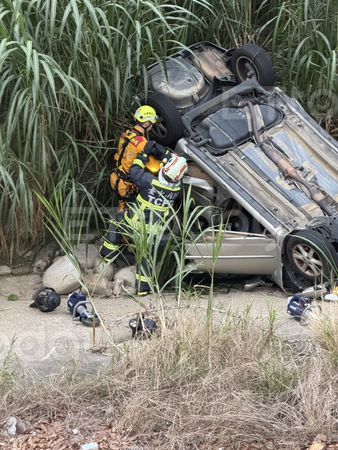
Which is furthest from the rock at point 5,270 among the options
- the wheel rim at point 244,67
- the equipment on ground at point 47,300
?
the wheel rim at point 244,67

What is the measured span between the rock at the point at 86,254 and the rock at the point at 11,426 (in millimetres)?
2823

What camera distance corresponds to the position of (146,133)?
294 inches

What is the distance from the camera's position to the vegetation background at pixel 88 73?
687 cm

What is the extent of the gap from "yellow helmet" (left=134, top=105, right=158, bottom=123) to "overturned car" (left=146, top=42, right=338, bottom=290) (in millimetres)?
53

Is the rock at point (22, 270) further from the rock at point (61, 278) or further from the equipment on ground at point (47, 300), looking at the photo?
the equipment on ground at point (47, 300)

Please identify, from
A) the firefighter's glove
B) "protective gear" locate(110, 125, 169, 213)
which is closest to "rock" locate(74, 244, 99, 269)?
"protective gear" locate(110, 125, 169, 213)

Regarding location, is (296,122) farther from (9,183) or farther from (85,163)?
(9,183)

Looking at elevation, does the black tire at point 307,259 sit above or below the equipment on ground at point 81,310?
above

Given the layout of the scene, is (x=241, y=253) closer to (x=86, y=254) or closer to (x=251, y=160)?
(x=251, y=160)

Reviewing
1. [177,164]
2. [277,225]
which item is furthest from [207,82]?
[277,225]

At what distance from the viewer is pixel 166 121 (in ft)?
24.3

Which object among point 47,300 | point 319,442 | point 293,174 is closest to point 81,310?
point 47,300

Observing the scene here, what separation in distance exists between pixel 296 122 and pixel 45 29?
1.97m

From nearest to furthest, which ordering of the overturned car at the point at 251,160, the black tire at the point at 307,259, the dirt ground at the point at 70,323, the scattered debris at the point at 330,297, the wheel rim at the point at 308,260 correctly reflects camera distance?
1. the dirt ground at the point at 70,323
2. the scattered debris at the point at 330,297
3. the black tire at the point at 307,259
4. the wheel rim at the point at 308,260
5. the overturned car at the point at 251,160
